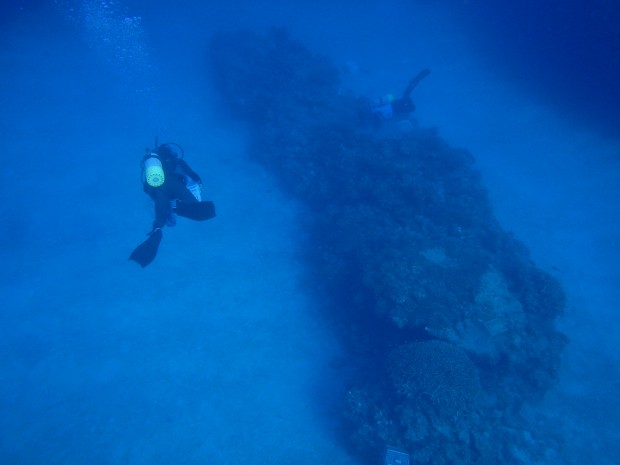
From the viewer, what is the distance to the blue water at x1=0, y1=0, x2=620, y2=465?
24.9ft

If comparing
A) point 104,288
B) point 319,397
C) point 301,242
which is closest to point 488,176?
point 301,242

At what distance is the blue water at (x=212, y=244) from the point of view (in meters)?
7.59

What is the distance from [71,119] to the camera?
55.2 ft

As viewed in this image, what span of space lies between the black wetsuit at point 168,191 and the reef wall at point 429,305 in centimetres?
444

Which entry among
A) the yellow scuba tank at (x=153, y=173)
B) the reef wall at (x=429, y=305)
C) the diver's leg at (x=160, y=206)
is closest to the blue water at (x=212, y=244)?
the reef wall at (x=429, y=305)

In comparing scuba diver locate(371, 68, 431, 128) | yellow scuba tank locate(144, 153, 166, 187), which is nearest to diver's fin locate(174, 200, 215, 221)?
yellow scuba tank locate(144, 153, 166, 187)

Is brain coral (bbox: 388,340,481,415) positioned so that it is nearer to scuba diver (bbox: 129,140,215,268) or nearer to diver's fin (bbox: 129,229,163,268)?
scuba diver (bbox: 129,140,215,268)

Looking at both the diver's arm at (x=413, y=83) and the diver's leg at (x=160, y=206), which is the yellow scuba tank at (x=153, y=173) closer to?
the diver's leg at (x=160, y=206)

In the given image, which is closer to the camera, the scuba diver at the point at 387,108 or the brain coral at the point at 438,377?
the brain coral at the point at 438,377

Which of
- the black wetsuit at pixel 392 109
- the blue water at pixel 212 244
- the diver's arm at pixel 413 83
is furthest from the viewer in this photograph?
the diver's arm at pixel 413 83

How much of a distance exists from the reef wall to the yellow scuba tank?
15.9ft

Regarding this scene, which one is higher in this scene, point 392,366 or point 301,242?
point 392,366

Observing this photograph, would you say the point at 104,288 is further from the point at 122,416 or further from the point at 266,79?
the point at 266,79

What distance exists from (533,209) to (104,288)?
1503 centimetres
